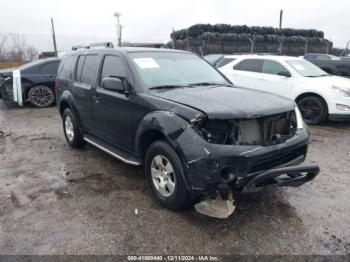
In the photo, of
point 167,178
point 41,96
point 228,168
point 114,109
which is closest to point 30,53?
point 41,96

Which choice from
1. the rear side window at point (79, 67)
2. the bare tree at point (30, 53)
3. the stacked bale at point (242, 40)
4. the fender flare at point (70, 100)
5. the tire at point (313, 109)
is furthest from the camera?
the bare tree at point (30, 53)

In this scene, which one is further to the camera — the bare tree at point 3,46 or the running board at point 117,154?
the bare tree at point 3,46

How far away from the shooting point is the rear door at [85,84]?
4707mm

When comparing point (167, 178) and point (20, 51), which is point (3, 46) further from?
point (167, 178)

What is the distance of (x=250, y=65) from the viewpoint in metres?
8.48

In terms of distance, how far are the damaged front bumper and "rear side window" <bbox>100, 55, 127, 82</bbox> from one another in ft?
5.19

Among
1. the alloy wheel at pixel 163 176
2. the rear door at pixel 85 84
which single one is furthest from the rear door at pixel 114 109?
the alloy wheel at pixel 163 176

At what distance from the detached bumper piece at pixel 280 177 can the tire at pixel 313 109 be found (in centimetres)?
460

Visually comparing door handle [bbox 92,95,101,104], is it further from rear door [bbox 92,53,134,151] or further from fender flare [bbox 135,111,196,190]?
fender flare [bbox 135,111,196,190]

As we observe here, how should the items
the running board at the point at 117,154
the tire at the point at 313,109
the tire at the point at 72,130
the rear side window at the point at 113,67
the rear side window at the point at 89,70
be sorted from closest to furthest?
the running board at the point at 117,154, the rear side window at the point at 113,67, the rear side window at the point at 89,70, the tire at the point at 72,130, the tire at the point at 313,109

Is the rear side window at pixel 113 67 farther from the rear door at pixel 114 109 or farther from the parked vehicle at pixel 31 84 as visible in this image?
the parked vehicle at pixel 31 84

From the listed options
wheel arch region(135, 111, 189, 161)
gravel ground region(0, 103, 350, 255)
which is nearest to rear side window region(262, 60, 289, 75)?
gravel ground region(0, 103, 350, 255)

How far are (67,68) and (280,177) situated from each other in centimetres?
427

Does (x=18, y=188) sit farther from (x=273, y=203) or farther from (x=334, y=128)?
(x=334, y=128)
